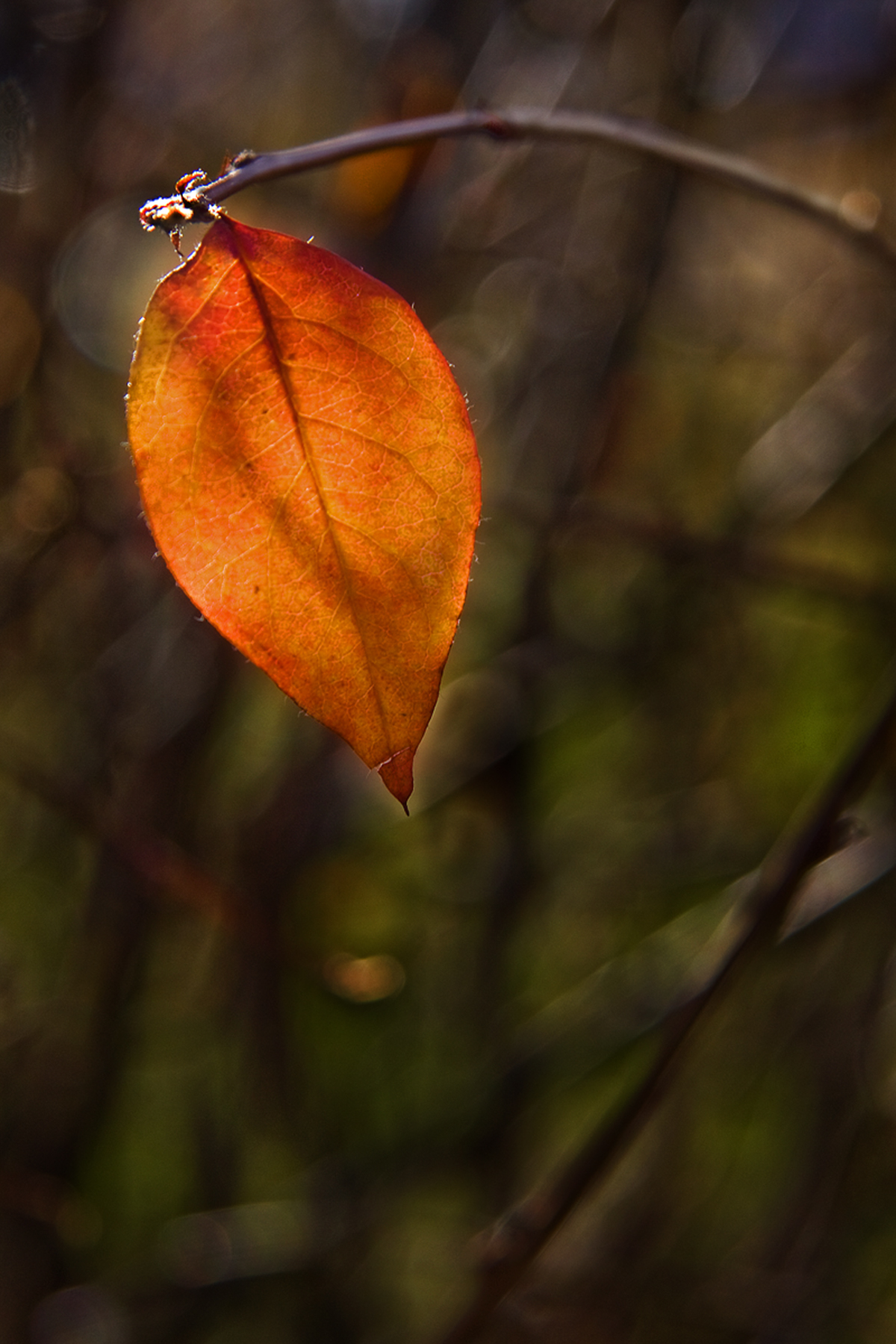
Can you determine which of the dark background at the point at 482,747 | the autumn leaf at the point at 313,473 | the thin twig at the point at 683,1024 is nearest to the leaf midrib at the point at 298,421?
the autumn leaf at the point at 313,473

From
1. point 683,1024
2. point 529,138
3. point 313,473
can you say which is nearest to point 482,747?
point 683,1024

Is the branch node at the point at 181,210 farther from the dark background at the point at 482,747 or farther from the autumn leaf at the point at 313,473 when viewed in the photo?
the dark background at the point at 482,747

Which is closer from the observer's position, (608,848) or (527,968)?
(608,848)

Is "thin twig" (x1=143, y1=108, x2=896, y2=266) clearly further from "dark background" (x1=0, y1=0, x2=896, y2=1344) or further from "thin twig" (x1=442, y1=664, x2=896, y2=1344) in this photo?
"dark background" (x1=0, y1=0, x2=896, y2=1344)

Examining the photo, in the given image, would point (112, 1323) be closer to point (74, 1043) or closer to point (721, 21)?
point (74, 1043)

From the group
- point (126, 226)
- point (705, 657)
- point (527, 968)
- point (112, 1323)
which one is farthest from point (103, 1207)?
point (126, 226)

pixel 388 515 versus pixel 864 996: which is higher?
pixel 388 515
